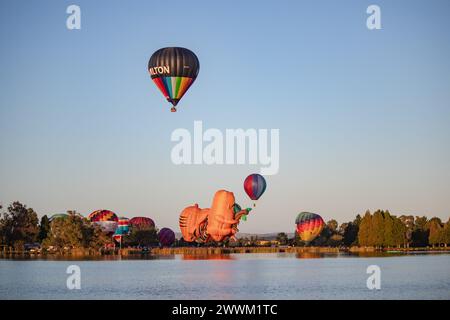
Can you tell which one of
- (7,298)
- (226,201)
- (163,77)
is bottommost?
(7,298)

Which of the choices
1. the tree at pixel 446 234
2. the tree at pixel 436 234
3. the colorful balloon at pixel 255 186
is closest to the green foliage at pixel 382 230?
the tree at pixel 436 234

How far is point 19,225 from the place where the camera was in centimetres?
15688

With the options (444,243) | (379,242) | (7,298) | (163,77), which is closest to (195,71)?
(163,77)

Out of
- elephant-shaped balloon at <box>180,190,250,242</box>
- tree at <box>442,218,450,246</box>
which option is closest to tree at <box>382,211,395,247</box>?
tree at <box>442,218,450,246</box>

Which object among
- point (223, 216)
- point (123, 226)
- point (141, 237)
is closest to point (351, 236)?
point (141, 237)

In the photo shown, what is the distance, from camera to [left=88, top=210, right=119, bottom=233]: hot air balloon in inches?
6412

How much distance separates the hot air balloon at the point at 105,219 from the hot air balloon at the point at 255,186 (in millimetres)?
39676

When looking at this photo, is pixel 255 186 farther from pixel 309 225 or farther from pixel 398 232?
pixel 398 232

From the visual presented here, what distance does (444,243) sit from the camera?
17850cm

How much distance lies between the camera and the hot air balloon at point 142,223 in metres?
182

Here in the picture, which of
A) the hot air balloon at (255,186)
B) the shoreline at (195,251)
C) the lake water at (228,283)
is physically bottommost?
the lake water at (228,283)

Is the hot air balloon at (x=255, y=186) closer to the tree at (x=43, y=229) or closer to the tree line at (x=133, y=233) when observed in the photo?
the tree line at (x=133, y=233)

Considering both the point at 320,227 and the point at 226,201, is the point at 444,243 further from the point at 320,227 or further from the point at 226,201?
the point at 226,201
